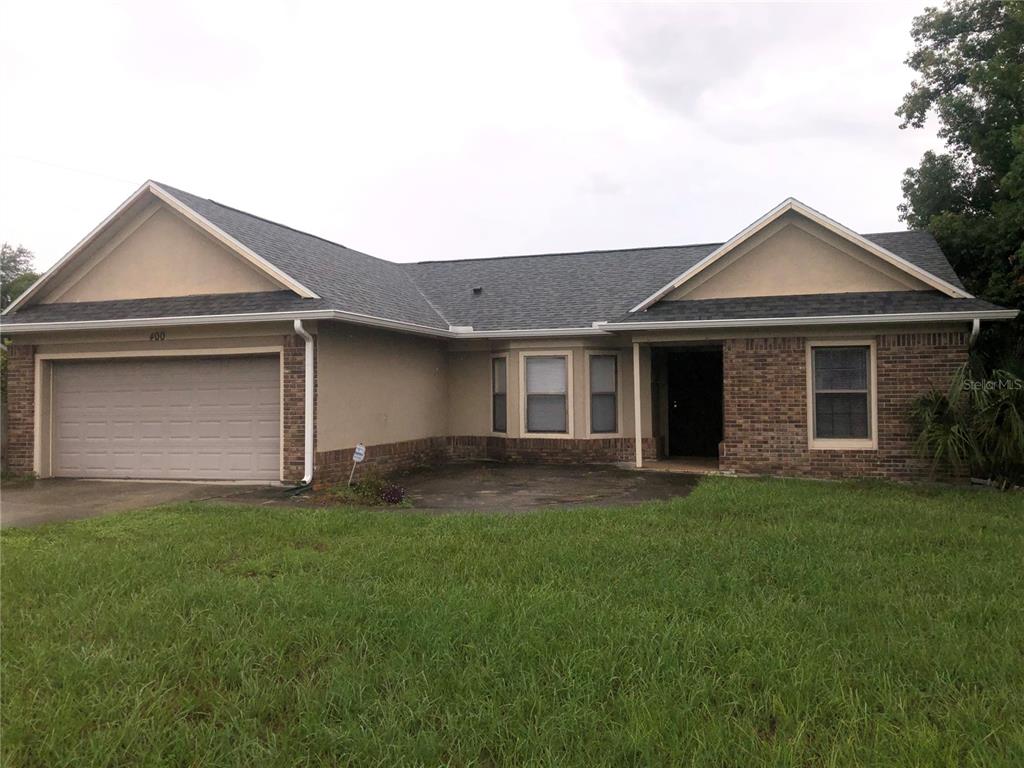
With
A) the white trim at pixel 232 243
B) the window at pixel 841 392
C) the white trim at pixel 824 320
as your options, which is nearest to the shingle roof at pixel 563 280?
Result: the white trim at pixel 824 320

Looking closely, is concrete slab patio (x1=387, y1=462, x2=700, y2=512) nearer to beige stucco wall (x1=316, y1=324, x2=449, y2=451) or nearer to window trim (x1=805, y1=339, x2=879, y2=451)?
beige stucco wall (x1=316, y1=324, x2=449, y2=451)

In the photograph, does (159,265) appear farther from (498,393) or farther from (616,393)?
(616,393)

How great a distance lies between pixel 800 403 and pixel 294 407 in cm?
873

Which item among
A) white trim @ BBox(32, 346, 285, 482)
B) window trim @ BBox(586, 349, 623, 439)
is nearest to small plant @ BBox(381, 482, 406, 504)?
white trim @ BBox(32, 346, 285, 482)

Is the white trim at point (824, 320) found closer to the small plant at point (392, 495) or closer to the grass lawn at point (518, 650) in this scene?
the grass lawn at point (518, 650)

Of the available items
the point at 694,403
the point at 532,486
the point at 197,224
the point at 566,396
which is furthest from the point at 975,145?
the point at 197,224

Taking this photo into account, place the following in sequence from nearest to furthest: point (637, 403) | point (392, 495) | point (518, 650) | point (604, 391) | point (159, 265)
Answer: point (518, 650) < point (392, 495) < point (159, 265) < point (637, 403) < point (604, 391)

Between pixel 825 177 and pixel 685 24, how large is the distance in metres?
9.45

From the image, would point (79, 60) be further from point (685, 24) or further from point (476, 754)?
point (476, 754)

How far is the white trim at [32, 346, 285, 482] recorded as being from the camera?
11.8 metres

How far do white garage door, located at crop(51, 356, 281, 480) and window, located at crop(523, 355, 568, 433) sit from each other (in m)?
5.49

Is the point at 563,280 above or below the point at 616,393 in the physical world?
above

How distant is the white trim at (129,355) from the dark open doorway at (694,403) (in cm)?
955

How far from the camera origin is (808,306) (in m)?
12.5
